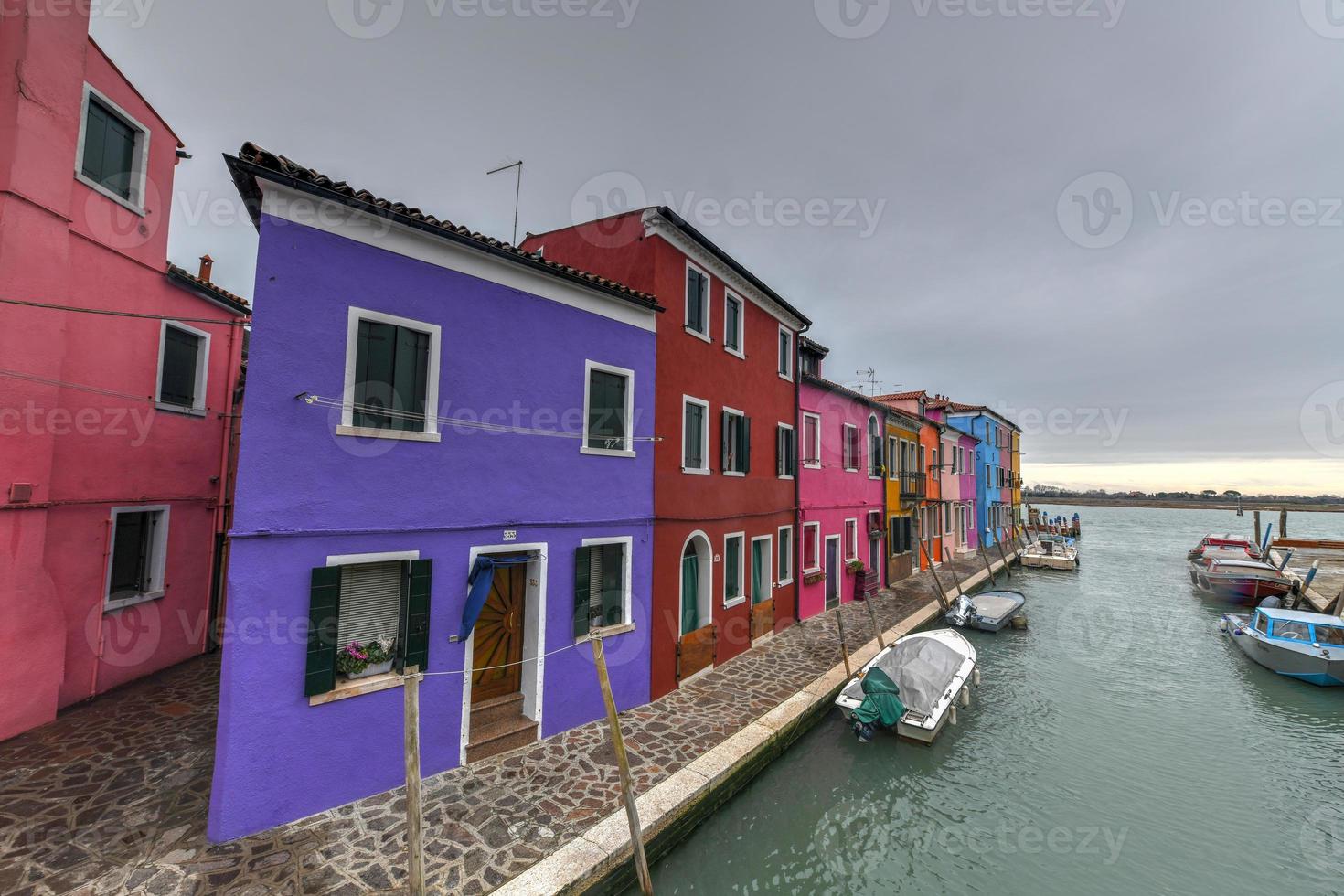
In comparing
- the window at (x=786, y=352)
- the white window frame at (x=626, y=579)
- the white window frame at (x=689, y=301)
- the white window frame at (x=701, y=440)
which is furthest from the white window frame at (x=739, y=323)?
the white window frame at (x=626, y=579)

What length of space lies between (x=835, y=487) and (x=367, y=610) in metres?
15.4

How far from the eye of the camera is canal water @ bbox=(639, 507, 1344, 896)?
24.0 ft

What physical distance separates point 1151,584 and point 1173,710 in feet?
81.0

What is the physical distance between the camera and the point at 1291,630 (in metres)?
16.0

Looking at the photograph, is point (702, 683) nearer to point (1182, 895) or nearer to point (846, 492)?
point (1182, 895)

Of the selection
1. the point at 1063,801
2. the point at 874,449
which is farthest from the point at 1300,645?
the point at 874,449

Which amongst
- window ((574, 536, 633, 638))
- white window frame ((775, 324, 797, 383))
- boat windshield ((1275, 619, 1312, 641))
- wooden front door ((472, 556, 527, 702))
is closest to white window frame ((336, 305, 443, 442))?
wooden front door ((472, 556, 527, 702))

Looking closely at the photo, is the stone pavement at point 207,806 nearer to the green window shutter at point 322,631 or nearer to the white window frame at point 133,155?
the green window shutter at point 322,631

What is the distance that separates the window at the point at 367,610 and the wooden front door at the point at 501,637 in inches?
47.8

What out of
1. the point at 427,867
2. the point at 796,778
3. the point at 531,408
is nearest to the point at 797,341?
the point at 531,408

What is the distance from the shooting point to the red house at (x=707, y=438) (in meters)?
10.9

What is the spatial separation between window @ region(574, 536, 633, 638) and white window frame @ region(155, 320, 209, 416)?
8952mm

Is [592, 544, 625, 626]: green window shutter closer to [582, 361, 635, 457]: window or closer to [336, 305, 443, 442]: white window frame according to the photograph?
[582, 361, 635, 457]: window

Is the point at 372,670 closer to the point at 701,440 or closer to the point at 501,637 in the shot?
the point at 501,637
